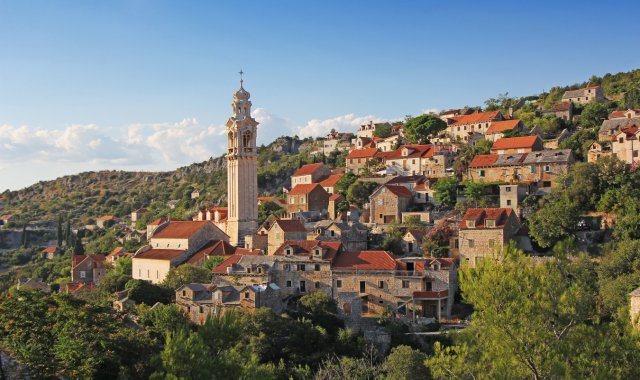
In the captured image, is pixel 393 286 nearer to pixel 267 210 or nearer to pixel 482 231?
pixel 482 231

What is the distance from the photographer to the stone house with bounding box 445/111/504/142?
90.7m

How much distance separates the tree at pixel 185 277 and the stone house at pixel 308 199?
21351mm

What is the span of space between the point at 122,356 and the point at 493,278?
21.1 m

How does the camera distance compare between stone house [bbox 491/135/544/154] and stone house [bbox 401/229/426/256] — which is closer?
stone house [bbox 401/229/426/256]

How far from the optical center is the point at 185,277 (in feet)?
165

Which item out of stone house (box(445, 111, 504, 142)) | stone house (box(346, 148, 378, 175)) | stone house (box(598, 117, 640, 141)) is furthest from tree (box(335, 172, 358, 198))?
stone house (box(598, 117, 640, 141))

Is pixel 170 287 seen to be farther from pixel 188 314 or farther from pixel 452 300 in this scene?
pixel 452 300

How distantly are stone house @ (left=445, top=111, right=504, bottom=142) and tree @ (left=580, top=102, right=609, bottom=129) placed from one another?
11.9 metres

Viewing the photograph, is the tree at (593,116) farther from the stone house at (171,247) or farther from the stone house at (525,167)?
the stone house at (171,247)

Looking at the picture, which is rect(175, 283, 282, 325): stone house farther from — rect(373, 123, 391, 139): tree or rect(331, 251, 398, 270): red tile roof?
rect(373, 123, 391, 139): tree

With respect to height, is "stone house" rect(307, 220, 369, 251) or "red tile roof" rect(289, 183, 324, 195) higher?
"red tile roof" rect(289, 183, 324, 195)

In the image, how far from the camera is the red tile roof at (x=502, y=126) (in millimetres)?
82500

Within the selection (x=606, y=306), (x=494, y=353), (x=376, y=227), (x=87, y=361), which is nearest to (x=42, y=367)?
(x=87, y=361)

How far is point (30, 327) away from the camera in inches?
1350
